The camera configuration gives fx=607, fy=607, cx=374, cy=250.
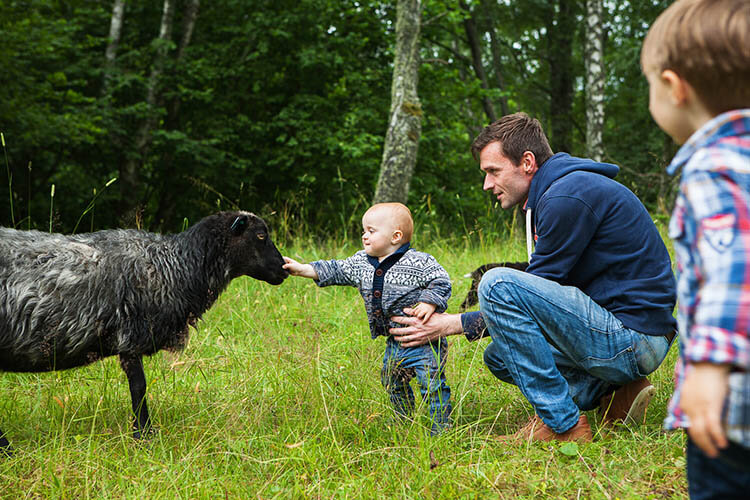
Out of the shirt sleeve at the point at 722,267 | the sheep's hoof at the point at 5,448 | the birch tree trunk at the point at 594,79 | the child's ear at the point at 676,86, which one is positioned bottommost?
the sheep's hoof at the point at 5,448

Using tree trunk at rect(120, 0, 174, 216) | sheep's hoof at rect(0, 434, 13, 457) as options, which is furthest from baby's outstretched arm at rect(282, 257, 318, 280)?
tree trunk at rect(120, 0, 174, 216)

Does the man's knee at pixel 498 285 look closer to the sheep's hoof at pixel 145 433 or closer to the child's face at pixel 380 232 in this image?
the child's face at pixel 380 232

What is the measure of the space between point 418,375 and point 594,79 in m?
11.2

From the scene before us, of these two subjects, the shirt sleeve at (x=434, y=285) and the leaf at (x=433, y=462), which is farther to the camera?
the shirt sleeve at (x=434, y=285)

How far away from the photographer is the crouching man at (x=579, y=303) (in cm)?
319

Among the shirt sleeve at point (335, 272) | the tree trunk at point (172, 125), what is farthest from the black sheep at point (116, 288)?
the tree trunk at point (172, 125)

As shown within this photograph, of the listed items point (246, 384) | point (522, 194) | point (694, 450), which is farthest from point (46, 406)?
point (694, 450)

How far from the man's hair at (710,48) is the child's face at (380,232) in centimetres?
211

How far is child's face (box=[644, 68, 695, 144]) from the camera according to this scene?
5.08 feet

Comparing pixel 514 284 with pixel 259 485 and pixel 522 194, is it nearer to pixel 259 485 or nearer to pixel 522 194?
pixel 522 194

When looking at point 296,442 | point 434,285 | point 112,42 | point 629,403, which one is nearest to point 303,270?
point 434,285

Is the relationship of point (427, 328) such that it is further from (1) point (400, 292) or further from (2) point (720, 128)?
(2) point (720, 128)

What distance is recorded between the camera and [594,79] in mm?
12820

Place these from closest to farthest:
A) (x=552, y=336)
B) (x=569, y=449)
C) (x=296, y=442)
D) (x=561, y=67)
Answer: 1. (x=569, y=449)
2. (x=296, y=442)
3. (x=552, y=336)
4. (x=561, y=67)
